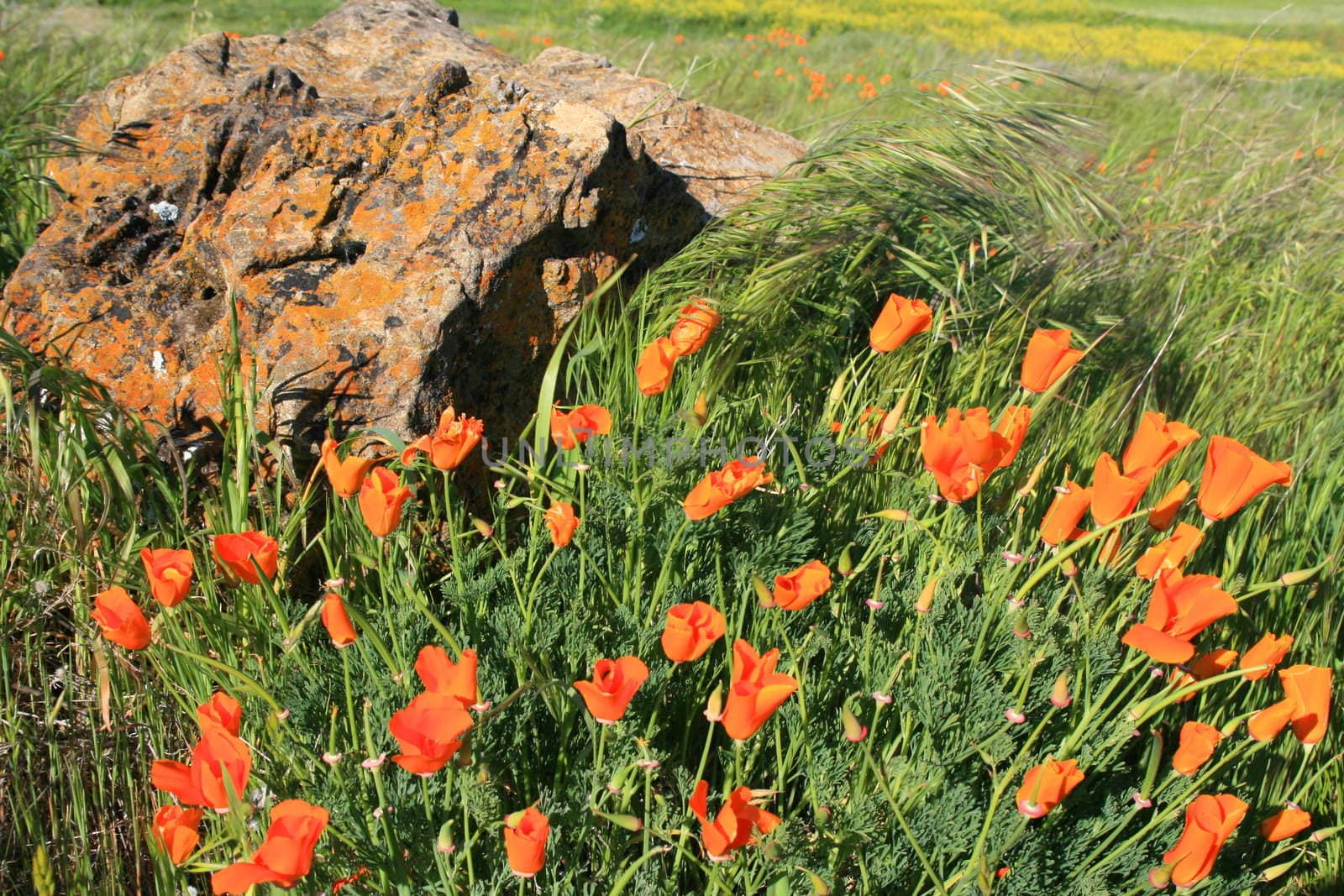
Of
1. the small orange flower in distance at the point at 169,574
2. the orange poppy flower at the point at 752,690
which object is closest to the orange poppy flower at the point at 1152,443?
the orange poppy flower at the point at 752,690

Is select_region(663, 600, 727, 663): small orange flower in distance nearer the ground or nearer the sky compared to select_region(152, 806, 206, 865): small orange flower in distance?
nearer the sky

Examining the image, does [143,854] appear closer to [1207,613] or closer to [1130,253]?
[1207,613]

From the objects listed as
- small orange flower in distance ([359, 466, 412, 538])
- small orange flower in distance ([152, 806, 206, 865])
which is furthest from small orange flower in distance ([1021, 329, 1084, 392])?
small orange flower in distance ([152, 806, 206, 865])

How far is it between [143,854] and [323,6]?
11634 mm

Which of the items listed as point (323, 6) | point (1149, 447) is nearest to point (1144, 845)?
point (1149, 447)

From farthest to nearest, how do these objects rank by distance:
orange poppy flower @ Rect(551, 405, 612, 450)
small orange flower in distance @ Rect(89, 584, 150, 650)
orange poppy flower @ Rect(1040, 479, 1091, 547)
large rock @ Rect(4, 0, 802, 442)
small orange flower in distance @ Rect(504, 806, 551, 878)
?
1. large rock @ Rect(4, 0, 802, 442)
2. orange poppy flower @ Rect(551, 405, 612, 450)
3. orange poppy flower @ Rect(1040, 479, 1091, 547)
4. small orange flower in distance @ Rect(89, 584, 150, 650)
5. small orange flower in distance @ Rect(504, 806, 551, 878)

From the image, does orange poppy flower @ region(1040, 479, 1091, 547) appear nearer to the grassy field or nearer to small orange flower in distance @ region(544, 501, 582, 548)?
the grassy field

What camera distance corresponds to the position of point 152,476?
210cm

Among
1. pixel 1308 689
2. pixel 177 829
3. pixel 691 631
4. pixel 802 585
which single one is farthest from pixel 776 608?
pixel 177 829

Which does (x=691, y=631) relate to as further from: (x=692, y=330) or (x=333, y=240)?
(x=333, y=240)

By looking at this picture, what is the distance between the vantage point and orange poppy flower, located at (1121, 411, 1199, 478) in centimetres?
162

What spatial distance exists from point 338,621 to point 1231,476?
1373 millimetres

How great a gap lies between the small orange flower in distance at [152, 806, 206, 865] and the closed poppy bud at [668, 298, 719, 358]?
1.06m

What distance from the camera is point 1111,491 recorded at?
1589mm
